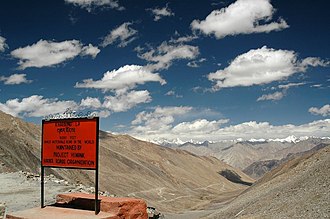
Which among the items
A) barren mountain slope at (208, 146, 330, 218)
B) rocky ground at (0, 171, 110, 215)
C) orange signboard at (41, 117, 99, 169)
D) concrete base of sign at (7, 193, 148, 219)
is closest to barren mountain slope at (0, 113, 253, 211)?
rocky ground at (0, 171, 110, 215)

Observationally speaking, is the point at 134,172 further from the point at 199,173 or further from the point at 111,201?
the point at 111,201

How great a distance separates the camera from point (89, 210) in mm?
12266

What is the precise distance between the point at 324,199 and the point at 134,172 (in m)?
98.2

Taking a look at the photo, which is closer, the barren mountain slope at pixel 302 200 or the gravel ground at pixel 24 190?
the gravel ground at pixel 24 190

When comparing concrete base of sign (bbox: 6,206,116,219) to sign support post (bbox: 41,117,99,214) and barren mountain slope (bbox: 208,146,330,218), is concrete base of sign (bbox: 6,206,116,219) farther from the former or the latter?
Result: barren mountain slope (bbox: 208,146,330,218)

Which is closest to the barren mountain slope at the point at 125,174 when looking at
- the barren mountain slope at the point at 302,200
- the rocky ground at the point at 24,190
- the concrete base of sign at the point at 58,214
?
the rocky ground at the point at 24,190

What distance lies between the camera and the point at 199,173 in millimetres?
184500

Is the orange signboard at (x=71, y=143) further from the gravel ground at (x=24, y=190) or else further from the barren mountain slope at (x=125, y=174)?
the barren mountain slope at (x=125, y=174)

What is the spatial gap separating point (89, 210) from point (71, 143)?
2194mm

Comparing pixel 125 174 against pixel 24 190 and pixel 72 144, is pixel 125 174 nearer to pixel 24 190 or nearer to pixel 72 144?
pixel 24 190

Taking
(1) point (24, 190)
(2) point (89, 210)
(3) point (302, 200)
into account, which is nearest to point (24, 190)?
(1) point (24, 190)

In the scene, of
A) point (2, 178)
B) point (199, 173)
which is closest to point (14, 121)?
point (2, 178)

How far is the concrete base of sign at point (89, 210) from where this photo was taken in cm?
1145

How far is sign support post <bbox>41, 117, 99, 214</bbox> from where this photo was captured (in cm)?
1189
